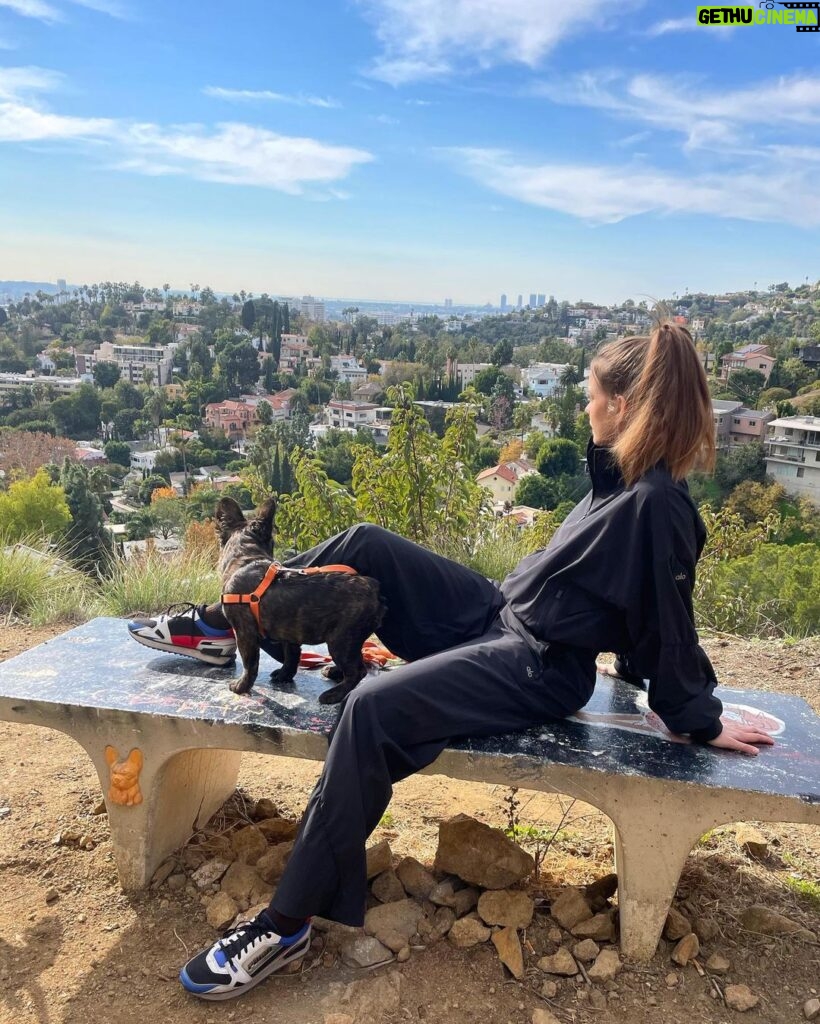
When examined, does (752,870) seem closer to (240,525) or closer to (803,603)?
(240,525)

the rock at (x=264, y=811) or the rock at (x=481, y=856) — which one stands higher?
the rock at (x=481, y=856)

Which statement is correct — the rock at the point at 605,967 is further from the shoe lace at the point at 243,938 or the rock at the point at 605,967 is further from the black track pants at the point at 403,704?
the shoe lace at the point at 243,938

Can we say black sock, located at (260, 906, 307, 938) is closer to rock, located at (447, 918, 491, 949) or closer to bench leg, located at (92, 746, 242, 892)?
rock, located at (447, 918, 491, 949)

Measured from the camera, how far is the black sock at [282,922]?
1.82 m

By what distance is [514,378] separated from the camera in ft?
244

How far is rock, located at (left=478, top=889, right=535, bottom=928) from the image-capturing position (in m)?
2.01

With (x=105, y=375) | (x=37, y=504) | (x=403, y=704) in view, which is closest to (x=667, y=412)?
(x=403, y=704)

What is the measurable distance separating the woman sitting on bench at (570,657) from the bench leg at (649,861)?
0.22 m

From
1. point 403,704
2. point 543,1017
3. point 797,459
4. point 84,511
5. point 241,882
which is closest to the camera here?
point 543,1017

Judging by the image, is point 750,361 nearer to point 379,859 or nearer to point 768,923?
point 768,923

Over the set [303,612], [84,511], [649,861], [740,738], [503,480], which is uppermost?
[303,612]

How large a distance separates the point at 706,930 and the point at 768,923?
0.18 meters

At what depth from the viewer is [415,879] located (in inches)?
86.2

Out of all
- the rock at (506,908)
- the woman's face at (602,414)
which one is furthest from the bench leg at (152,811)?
the woman's face at (602,414)
